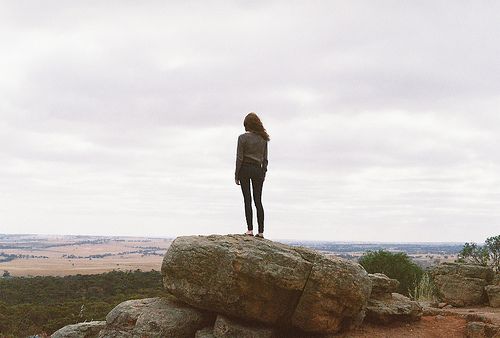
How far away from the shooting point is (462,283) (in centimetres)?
1919

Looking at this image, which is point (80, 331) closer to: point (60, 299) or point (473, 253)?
point (473, 253)

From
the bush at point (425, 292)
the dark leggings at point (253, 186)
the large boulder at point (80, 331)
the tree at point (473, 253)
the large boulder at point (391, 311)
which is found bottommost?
the large boulder at point (80, 331)

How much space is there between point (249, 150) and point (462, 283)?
37.2ft

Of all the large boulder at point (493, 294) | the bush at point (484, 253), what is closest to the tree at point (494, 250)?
the bush at point (484, 253)

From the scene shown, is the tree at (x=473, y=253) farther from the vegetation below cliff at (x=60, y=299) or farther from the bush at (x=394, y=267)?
the vegetation below cliff at (x=60, y=299)

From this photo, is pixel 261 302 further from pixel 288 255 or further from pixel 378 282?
pixel 378 282

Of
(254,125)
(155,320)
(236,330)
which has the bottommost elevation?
(236,330)

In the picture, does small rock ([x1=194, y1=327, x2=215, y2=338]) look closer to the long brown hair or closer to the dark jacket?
the dark jacket

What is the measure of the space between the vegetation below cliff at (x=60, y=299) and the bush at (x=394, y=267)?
16.6 meters

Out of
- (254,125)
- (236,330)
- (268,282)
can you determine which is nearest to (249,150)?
(254,125)

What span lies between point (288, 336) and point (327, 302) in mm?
A: 1625

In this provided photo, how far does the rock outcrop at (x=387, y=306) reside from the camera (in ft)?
48.3

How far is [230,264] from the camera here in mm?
12859

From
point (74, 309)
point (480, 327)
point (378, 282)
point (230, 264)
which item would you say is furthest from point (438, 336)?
point (74, 309)
